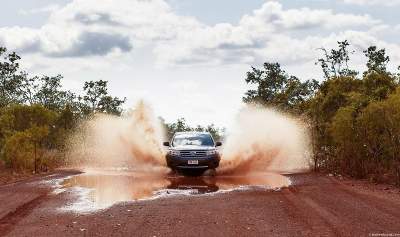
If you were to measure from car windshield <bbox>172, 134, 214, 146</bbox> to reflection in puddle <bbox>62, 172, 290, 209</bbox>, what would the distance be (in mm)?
1697

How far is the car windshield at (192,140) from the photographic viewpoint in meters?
22.0

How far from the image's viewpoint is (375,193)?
46.9 ft

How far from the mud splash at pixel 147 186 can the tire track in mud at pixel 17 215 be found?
0.95 meters

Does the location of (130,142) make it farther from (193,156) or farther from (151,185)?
(151,185)

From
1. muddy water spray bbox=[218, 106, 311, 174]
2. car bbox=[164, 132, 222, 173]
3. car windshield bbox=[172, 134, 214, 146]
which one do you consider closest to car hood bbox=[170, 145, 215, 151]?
car bbox=[164, 132, 222, 173]

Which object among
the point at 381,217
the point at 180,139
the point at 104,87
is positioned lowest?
the point at 381,217

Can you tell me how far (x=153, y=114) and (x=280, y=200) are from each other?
1774 centimetres

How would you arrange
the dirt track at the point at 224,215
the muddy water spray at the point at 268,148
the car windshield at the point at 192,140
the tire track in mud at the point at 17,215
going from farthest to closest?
1. the muddy water spray at the point at 268,148
2. the car windshield at the point at 192,140
3. the tire track in mud at the point at 17,215
4. the dirt track at the point at 224,215

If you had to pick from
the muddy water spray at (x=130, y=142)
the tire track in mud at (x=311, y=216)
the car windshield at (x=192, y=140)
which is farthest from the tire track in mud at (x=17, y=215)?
the muddy water spray at (x=130, y=142)

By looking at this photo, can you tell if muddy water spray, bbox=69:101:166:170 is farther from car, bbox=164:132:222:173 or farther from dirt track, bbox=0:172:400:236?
dirt track, bbox=0:172:400:236

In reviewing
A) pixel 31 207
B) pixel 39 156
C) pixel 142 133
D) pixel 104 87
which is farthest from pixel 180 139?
pixel 104 87

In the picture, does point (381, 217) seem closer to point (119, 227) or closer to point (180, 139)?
point (119, 227)

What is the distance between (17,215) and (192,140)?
456 inches

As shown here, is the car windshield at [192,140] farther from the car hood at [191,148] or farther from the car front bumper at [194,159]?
the car front bumper at [194,159]
